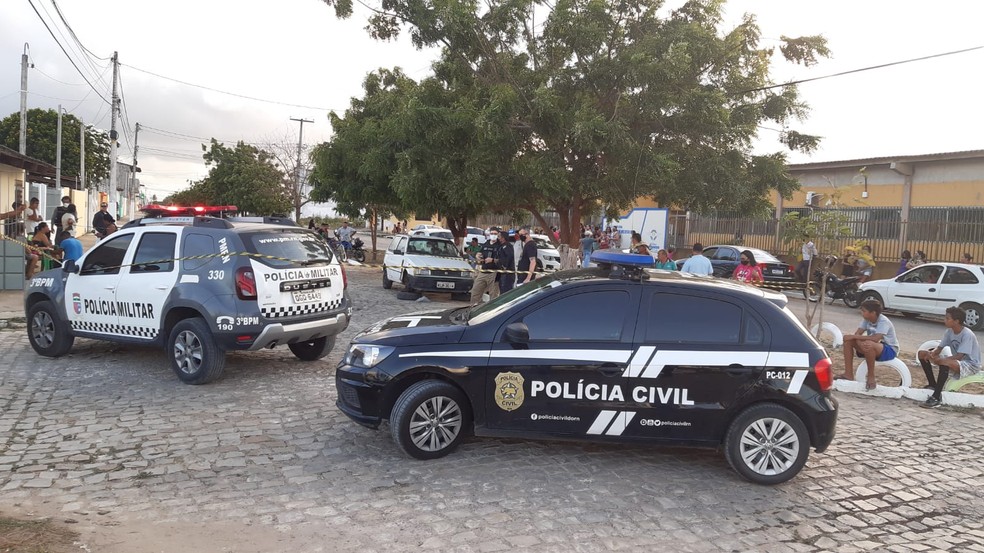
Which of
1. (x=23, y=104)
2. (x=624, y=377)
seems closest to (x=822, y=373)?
(x=624, y=377)

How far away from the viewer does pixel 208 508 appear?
452cm

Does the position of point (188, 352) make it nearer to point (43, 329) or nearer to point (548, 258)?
point (43, 329)

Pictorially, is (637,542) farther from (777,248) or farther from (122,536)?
(777,248)

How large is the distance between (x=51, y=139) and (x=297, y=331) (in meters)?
44.5

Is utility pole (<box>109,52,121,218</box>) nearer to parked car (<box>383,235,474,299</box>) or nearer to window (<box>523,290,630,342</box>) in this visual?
parked car (<box>383,235,474,299</box>)

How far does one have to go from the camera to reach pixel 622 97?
12914 mm

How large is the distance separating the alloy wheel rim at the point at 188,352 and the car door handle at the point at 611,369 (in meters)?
4.47

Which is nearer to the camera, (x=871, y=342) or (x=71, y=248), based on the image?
(x=871, y=342)

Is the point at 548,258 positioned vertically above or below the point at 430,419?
above

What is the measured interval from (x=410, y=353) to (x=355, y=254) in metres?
24.8

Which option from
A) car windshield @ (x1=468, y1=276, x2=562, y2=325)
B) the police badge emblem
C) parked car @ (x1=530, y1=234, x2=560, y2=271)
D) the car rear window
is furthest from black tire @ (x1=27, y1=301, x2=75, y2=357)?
parked car @ (x1=530, y1=234, x2=560, y2=271)

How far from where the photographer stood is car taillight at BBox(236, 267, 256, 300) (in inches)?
282

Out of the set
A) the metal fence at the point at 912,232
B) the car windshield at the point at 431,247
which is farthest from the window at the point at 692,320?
the metal fence at the point at 912,232

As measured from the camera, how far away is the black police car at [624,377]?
5238 mm
